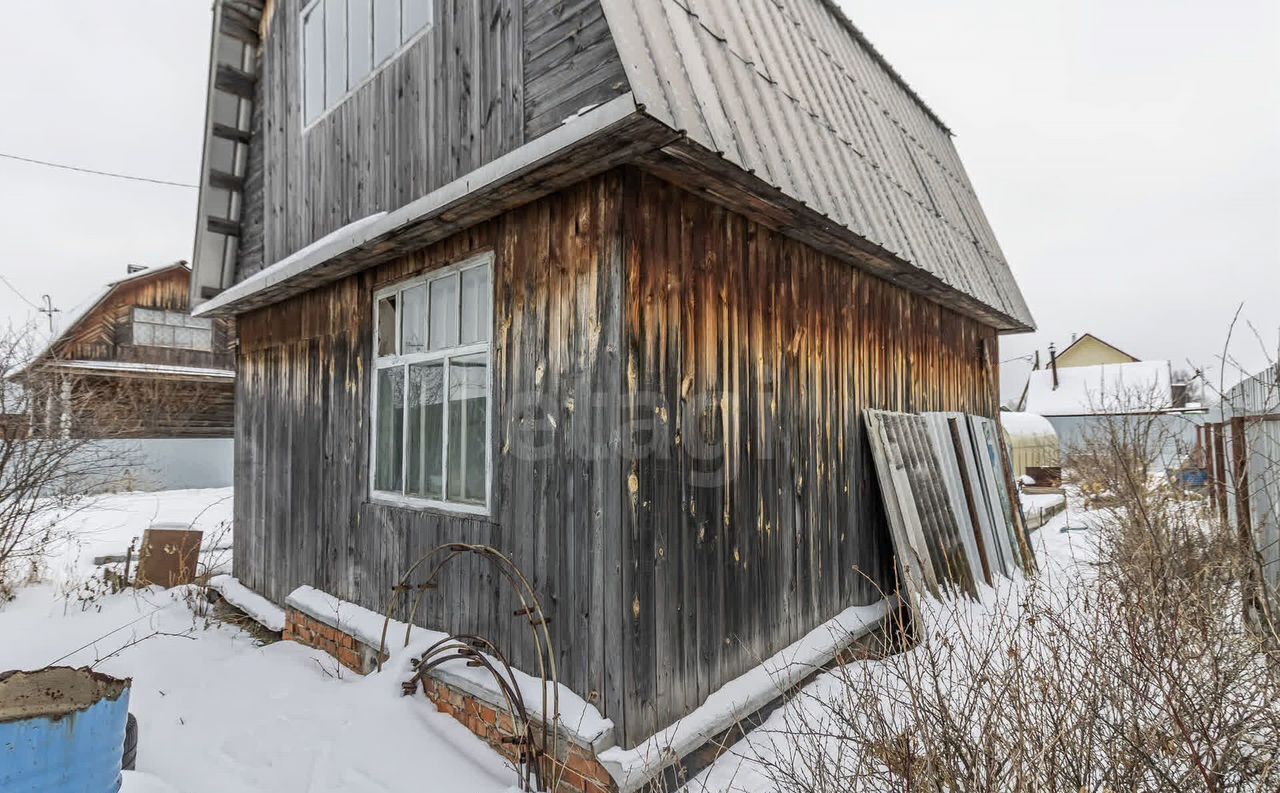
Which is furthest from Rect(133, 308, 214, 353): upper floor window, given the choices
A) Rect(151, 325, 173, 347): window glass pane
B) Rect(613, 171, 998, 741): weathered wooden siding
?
Rect(613, 171, 998, 741): weathered wooden siding

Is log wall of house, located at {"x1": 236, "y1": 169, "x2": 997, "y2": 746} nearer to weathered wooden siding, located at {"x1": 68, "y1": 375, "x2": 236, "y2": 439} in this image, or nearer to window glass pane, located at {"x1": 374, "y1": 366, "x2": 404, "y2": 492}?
window glass pane, located at {"x1": 374, "y1": 366, "x2": 404, "y2": 492}

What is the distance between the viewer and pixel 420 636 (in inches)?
166

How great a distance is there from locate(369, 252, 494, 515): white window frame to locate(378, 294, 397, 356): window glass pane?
0.02 meters

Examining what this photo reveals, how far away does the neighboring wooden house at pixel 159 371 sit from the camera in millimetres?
15820

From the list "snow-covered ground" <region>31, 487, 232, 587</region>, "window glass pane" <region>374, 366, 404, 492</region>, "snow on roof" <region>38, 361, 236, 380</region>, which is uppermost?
"snow on roof" <region>38, 361, 236, 380</region>

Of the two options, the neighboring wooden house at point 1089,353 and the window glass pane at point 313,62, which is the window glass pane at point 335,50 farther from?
the neighboring wooden house at point 1089,353

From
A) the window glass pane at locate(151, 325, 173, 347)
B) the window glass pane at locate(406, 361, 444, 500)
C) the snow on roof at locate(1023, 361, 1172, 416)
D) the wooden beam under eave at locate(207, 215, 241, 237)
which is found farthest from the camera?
the snow on roof at locate(1023, 361, 1172, 416)

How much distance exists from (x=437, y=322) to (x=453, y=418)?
0.71 metres

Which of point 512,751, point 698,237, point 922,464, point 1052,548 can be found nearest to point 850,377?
point 922,464

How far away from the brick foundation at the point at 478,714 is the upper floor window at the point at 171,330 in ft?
50.6

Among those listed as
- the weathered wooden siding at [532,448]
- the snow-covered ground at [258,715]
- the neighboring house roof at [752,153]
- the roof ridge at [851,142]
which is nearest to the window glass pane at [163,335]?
A: the snow-covered ground at [258,715]

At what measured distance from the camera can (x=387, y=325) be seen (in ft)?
15.7

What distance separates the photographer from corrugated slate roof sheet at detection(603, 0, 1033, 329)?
9.57 ft

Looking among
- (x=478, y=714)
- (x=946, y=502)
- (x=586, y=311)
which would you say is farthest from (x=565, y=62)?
(x=946, y=502)
